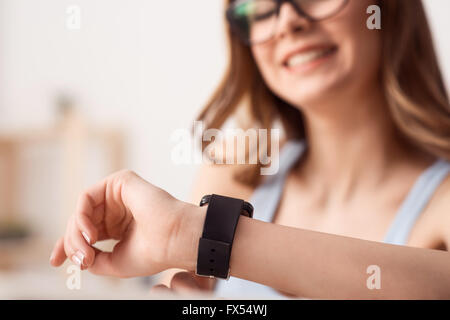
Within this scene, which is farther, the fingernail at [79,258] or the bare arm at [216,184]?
the bare arm at [216,184]

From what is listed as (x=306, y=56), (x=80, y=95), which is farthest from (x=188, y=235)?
(x=80, y=95)

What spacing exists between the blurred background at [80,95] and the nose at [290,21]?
874 millimetres

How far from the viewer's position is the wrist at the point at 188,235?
392 millimetres

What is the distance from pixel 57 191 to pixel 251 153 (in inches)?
71.6

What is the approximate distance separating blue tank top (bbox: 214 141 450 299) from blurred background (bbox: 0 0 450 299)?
32.5 inches

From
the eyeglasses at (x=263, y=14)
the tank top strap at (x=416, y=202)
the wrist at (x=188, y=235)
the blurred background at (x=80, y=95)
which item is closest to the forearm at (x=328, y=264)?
the wrist at (x=188, y=235)

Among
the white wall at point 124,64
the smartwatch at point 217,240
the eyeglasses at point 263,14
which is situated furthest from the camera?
the white wall at point 124,64

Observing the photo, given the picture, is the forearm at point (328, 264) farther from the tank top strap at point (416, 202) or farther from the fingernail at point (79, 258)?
the tank top strap at point (416, 202)

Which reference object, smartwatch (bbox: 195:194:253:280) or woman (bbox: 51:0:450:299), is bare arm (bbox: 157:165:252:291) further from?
smartwatch (bbox: 195:194:253:280)

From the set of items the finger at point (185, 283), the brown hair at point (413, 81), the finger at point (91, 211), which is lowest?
the finger at point (185, 283)

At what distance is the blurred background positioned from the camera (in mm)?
1667

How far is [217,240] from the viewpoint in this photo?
1.25 feet

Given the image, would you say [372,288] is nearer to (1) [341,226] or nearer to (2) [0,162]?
(1) [341,226]

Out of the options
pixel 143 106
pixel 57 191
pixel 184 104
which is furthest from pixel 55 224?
pixel 184 104
